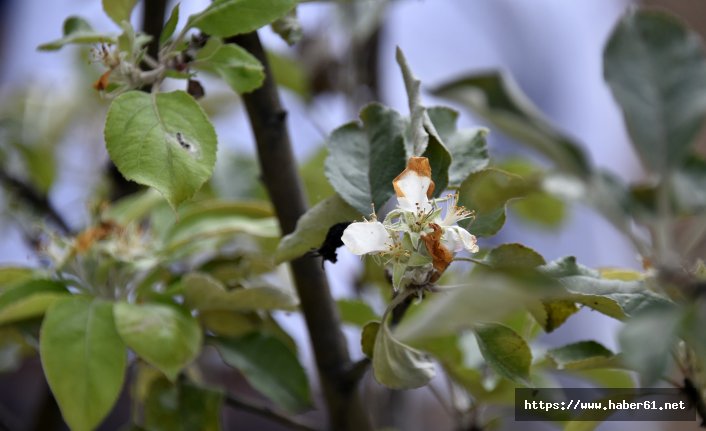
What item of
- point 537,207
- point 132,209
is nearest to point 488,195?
point 132,209

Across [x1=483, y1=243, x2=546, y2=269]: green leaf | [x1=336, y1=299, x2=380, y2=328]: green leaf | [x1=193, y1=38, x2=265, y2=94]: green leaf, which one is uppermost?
[x1=193, y1=38, x2=265, y2=94]: green leaf

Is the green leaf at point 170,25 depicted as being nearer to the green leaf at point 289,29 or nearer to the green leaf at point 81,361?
the green leaf at point 289,29

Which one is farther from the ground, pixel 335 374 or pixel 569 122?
pixel 335 374

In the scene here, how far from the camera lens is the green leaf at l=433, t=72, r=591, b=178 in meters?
0.48

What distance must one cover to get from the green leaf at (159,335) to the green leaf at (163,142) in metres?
0.12

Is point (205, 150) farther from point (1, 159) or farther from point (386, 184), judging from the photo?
point (1, 159)

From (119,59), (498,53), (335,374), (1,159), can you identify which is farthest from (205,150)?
(498,53)

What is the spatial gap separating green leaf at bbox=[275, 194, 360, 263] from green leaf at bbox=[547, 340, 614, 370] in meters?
0.15

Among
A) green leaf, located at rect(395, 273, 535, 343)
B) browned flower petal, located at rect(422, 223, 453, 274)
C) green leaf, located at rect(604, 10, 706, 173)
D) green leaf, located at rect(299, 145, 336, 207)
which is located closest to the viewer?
green leaf, located at rect(395, 273, 535, 343)

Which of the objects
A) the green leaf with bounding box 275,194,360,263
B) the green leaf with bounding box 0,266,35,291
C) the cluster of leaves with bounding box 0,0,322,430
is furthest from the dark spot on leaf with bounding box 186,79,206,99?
the green leaf with bounding box 0,266,35,291

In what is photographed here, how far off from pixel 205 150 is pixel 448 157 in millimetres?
133

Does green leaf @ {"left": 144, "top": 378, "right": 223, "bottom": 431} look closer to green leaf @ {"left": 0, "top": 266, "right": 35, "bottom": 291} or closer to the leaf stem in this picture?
green leaf @ {"left": 0, "top": 266, "right": 35, "bottom": 291}

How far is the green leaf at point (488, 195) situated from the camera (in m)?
0.42

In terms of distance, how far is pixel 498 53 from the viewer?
201cm
